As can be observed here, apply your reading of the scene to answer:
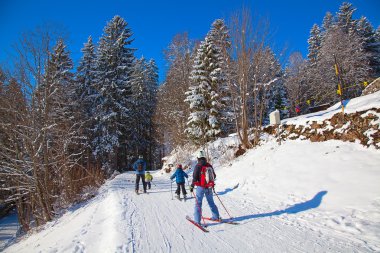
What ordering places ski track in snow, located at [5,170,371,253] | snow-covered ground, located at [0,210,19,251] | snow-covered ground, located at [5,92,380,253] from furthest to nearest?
snow-covered ground, located at [0,210,19,251] → snow-covered ground, located at [5,92,380,253] → ski track in snow, located at [5,170,371,253]

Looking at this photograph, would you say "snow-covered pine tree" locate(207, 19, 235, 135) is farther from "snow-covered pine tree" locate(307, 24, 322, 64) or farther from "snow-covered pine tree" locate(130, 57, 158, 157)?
"snow-covered pine tree" locate(307, 24, 322, 64)

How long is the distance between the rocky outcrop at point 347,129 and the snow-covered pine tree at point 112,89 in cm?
1963

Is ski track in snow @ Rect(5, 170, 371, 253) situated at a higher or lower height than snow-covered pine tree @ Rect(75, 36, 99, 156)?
lower

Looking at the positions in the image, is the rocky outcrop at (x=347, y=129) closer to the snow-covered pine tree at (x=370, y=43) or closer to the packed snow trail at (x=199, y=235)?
the packed snow trail at (x=199, y=235)

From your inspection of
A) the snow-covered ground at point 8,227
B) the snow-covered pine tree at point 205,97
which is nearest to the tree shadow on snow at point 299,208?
the snow-covered pine tree at point 205,97

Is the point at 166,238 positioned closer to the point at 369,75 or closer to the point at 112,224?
the point at 112,224

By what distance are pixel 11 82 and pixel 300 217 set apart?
1306cm

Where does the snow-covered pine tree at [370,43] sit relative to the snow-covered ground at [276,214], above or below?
above

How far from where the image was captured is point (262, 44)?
13359 mm

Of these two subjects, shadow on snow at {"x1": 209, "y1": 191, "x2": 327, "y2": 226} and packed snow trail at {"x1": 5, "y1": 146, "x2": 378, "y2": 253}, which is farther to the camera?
shadow on snow at {"x1": 209, "y1": 191, "x2": 327, "y2": 226}

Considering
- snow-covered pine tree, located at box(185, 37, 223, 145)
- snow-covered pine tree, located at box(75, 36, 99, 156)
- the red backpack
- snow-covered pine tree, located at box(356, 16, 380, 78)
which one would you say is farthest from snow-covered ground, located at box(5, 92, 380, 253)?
snow-covered pine tree, located at box(356, 16, 380, 78)

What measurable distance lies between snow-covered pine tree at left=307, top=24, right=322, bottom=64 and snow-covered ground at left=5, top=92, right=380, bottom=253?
32.7 m

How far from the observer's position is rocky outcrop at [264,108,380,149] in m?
7.73

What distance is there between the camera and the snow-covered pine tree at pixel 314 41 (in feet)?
124
